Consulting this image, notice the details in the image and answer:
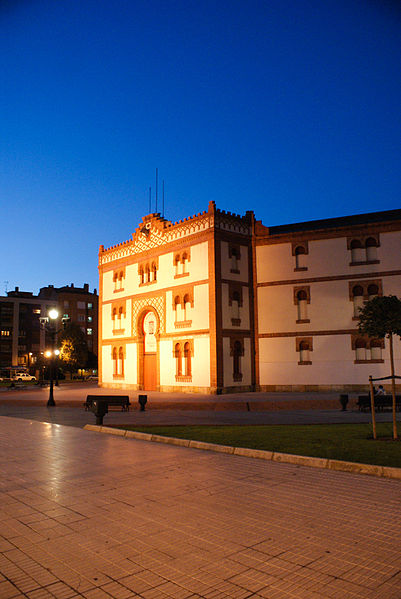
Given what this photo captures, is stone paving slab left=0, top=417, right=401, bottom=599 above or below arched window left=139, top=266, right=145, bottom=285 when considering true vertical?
below

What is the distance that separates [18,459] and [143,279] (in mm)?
28001

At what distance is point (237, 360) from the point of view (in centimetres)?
3195

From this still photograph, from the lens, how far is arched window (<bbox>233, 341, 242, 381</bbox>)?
31583 mm

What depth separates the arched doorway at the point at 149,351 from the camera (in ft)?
118

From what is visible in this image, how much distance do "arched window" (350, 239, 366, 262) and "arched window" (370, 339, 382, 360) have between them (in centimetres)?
532

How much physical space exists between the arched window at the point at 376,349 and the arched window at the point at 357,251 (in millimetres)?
5324

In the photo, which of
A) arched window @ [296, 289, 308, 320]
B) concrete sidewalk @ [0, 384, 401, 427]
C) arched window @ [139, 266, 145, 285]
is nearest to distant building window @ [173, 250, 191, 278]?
arched window @ [139, 266, 145, 285]

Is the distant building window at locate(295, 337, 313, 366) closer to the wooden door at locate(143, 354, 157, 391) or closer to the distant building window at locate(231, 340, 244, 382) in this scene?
the distant building window at locate(231, 340, 244, 382)

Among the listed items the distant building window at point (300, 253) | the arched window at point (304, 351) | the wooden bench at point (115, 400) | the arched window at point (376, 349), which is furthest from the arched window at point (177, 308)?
the arched window at point (376, 349)

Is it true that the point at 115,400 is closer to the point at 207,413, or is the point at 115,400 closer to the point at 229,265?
the point at 207,413

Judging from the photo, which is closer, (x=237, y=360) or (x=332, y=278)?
(x=332, y=278)

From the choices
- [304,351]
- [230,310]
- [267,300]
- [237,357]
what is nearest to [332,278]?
[267,300]

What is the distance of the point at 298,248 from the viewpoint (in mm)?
32688

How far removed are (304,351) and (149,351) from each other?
11717 mm
